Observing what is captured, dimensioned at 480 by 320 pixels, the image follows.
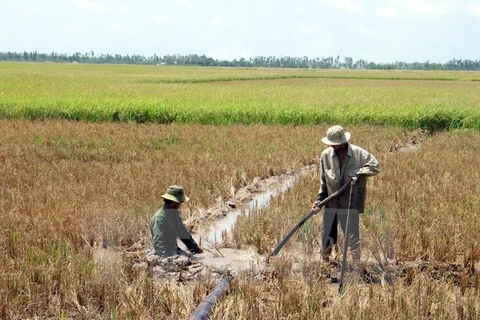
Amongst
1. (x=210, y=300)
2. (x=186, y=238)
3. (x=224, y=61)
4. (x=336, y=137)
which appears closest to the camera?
(x=210, y=300)

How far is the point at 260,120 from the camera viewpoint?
16.4 metres

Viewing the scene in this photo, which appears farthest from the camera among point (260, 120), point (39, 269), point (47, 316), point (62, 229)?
point (260, 120)

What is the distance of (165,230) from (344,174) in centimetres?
160

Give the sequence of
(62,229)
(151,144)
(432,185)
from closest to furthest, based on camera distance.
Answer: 1. (62,229)
2. (432,185)
3. (151,144)

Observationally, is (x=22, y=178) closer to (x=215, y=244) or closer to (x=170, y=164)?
(x=170, y=164)

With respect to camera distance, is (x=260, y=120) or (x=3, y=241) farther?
(x=260, y=120)

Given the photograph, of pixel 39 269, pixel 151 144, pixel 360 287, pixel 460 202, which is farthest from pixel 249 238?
pixel 151 144

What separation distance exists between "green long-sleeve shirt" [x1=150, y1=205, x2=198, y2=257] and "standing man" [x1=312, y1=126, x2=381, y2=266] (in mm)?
1196

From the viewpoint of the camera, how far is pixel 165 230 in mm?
4973

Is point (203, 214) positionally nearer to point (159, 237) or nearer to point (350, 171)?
point (159, 237)

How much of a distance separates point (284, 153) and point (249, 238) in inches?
210

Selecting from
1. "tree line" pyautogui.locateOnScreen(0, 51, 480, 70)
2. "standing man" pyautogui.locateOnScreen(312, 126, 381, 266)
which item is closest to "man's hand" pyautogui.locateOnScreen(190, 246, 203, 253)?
"standing man" pyautogui.locateOnScreen(312, 126, 381, 266)

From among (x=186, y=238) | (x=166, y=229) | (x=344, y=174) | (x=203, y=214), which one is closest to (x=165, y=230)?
(x=166, y=229)

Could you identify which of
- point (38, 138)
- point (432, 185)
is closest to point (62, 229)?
point (432, 185)
